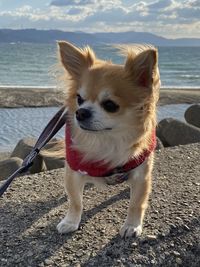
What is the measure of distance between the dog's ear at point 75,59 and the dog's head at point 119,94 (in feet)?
0.12

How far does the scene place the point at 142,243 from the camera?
2596 mm

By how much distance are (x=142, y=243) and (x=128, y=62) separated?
43.3 inches

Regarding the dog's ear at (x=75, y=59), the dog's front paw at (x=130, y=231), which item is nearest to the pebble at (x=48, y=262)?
the dog's front paw at (x=130, y=231)

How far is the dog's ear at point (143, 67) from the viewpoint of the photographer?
2293mm

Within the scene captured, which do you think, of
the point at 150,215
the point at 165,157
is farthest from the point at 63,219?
the point at 165,157

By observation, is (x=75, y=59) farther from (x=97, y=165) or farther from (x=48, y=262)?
(x=48, y=262)

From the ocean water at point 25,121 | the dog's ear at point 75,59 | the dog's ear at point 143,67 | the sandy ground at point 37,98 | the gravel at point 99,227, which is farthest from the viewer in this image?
the sandy ground at point 37,98

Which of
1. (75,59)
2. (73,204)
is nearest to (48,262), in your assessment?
(73,204)

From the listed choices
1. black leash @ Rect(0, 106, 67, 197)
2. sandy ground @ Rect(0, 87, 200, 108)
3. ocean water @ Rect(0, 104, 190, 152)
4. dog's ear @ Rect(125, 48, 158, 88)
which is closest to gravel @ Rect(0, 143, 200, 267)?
black leash @ Rect(0, 106, 67, 197)

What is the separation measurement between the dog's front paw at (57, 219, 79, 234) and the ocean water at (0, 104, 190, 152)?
4220 millimetres

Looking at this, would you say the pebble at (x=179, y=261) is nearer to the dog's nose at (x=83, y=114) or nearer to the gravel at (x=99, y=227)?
the gravel at (x=99, y=227)

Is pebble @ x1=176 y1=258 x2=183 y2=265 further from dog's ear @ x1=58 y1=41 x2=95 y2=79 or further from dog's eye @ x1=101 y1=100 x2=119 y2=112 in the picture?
dog's ear @ x1=58 y1=41 x2=95 y2=79

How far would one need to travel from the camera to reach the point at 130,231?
2.63 metres

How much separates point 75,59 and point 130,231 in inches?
44.1
